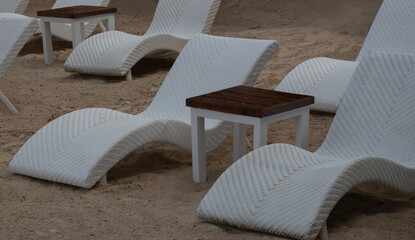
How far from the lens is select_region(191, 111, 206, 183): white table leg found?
4.18 m

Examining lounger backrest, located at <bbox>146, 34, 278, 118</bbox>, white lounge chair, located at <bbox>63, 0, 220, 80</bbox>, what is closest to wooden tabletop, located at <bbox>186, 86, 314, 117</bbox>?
lounger backrest, located at <bbox>146, 34, 278, 118</bbox>

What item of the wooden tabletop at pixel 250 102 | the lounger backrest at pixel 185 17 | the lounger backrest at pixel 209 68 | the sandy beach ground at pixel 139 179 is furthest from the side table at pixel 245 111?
the lounger backrest at pixel 185 17

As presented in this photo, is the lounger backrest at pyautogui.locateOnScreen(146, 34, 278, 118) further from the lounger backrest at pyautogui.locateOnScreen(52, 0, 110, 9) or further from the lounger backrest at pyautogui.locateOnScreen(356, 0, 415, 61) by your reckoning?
the lounger backrest at pyautogui.locateOnScreen(52, 0, 110, 9)

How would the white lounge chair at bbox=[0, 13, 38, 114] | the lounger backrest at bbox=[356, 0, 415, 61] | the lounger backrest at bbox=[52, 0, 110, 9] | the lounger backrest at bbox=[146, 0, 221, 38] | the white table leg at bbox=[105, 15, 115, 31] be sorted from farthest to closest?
the lounger backrest at bbox=[52, 0, 110, 9] < the white table leg at bbox=[105, 15, 115, 31] < the lounger backrest at bbox=[146, 0, 221, 38] < the lounger backrest at bbox=[356, 0, 415, 61] < the white lounge chair at bbox=[0, 13, 38, 114]

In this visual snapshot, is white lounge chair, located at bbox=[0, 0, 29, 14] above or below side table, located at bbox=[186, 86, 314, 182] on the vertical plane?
below

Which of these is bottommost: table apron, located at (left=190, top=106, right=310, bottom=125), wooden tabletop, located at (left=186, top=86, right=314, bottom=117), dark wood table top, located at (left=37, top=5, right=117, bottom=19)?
dark wood table top, located at (left=37, top=5, right=117, bottom=19)

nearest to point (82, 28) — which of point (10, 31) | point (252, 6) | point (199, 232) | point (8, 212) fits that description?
point (10, 31)

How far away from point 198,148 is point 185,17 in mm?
3970

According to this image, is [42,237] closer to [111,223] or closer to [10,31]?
[111,223]

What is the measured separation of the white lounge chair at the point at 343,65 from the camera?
19.1 ft

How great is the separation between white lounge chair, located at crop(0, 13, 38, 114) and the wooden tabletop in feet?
7.40

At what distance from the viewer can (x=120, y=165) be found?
15.5ft

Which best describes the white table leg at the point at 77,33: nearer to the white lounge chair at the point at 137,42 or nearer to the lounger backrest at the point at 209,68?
the white lounge chair at the point at 137,42

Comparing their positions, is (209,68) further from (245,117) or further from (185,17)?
(185,17)
